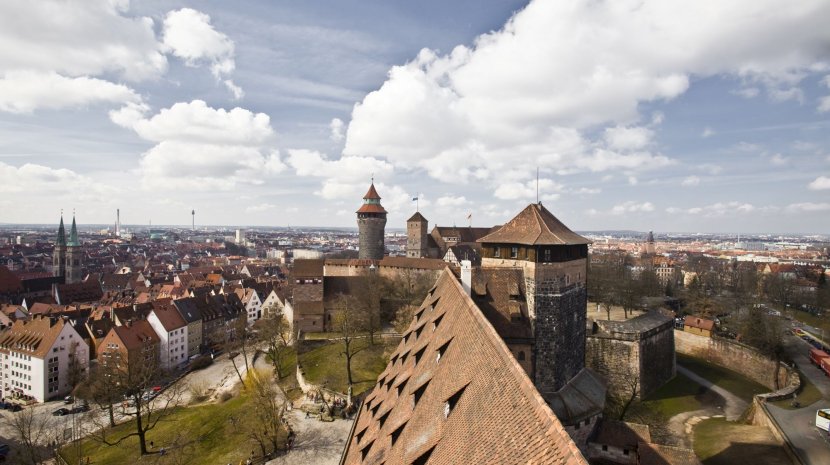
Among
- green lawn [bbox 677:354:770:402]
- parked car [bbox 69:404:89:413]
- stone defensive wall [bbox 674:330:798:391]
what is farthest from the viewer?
parked car [bbox 69:404:89:413]

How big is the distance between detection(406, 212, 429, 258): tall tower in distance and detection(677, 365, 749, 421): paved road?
1802 inches

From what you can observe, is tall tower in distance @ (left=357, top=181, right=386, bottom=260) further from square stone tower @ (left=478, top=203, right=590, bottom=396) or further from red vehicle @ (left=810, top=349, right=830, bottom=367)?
red vehicle @ (left=810, top=349, right=830, bottom=367)

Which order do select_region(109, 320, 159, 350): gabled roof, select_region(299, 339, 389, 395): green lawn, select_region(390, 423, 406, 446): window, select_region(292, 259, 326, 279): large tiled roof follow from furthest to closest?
select_region(109, 320, 159, 350): gabled roof < select_region(292, 259, 326, 279): large tiled roof < select_region(299, 339, 389, 395): green lawn < select_region(390, 423, 406, 446): window

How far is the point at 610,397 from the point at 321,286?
30941 mm

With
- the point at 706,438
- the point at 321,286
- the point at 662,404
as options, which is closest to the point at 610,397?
the point at 662,404

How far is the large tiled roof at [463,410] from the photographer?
733 cm

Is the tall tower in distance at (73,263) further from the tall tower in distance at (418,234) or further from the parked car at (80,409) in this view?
the tall tower in distance at (418,234)

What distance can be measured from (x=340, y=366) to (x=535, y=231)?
2253 centimetres

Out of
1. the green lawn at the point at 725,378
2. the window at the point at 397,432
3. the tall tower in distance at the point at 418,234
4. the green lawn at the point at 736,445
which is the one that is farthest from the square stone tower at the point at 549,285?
the tall tower in distance at the point at 418,234

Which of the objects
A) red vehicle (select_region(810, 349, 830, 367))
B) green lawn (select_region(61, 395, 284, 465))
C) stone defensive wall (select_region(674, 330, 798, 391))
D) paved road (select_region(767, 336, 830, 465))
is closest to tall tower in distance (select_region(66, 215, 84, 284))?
green lawn (select_region(61, 395, 284, 465))

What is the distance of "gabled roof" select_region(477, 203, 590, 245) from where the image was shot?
22.8 meters

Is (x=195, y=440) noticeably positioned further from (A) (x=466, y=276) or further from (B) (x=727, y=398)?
(B) (x=727, y=398)

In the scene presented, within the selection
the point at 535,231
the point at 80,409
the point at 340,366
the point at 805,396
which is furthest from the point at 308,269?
the point at 805,396

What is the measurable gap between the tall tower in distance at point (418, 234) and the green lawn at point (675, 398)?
4707 centimetres
